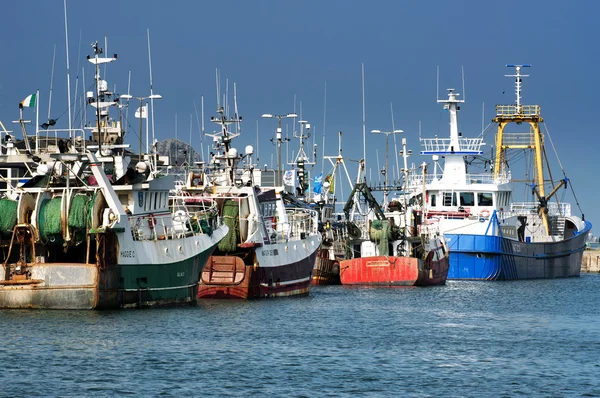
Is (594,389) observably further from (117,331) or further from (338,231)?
(338,231)

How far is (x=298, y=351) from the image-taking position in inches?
1460

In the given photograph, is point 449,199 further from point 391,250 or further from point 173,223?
point 173,223

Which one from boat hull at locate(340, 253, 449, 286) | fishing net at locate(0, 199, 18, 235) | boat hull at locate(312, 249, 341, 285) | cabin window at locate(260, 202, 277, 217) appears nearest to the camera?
fishing net at locate(0, 199, 18, 235)

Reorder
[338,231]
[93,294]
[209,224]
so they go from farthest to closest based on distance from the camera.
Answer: [338,231], [209,224], [93,294]

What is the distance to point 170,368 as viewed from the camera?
109 feet

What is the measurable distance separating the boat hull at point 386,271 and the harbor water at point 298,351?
13.2 metres

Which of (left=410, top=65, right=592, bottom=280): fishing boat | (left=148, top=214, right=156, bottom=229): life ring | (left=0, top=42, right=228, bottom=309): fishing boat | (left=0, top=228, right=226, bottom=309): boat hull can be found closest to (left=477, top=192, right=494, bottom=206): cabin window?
(left=410, top=65, right=592, bottom=280): fishing boat

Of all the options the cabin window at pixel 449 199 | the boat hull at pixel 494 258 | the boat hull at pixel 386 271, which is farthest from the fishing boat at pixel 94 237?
the cabin window at pixel 449 199

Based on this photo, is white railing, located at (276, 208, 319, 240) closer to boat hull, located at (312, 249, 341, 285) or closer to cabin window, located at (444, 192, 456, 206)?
boat hull, located at (312, 249, 341, 285)

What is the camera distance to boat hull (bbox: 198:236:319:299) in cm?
5128

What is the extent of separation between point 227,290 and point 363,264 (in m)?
15.9

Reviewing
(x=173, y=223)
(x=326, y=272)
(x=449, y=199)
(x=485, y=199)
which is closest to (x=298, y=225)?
(x=326, y=272)

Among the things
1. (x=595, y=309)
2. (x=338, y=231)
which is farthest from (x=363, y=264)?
(x=595, y=309)

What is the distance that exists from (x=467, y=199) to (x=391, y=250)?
530 inches
